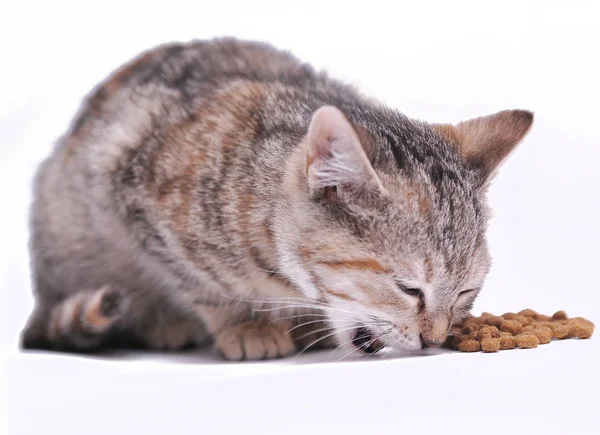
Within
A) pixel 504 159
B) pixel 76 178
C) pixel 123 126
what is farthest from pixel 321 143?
pixel 76 178

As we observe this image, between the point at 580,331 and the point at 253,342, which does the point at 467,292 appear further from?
the point at 253,342

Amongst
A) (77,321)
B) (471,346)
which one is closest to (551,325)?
(471,346)

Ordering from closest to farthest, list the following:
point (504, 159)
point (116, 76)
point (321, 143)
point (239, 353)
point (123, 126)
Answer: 1. point (321, 143)
2. point (504, 159)
3. point (239, 353)
4. point (123, 126)
5. point (116, 76)

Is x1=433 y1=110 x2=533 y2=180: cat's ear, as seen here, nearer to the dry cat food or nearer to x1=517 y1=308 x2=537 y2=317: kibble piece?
the dry cat food

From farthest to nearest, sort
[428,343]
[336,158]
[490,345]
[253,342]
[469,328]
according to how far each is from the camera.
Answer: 1. [253,342]
2. [469,328]
3. [490,345]
4. [428,343]
5. [336,158]

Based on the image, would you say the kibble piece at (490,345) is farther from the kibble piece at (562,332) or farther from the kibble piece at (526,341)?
the kibble piece at (562,332)

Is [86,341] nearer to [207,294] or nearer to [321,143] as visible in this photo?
[207,294]

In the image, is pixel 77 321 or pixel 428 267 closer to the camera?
pixel 428 267
